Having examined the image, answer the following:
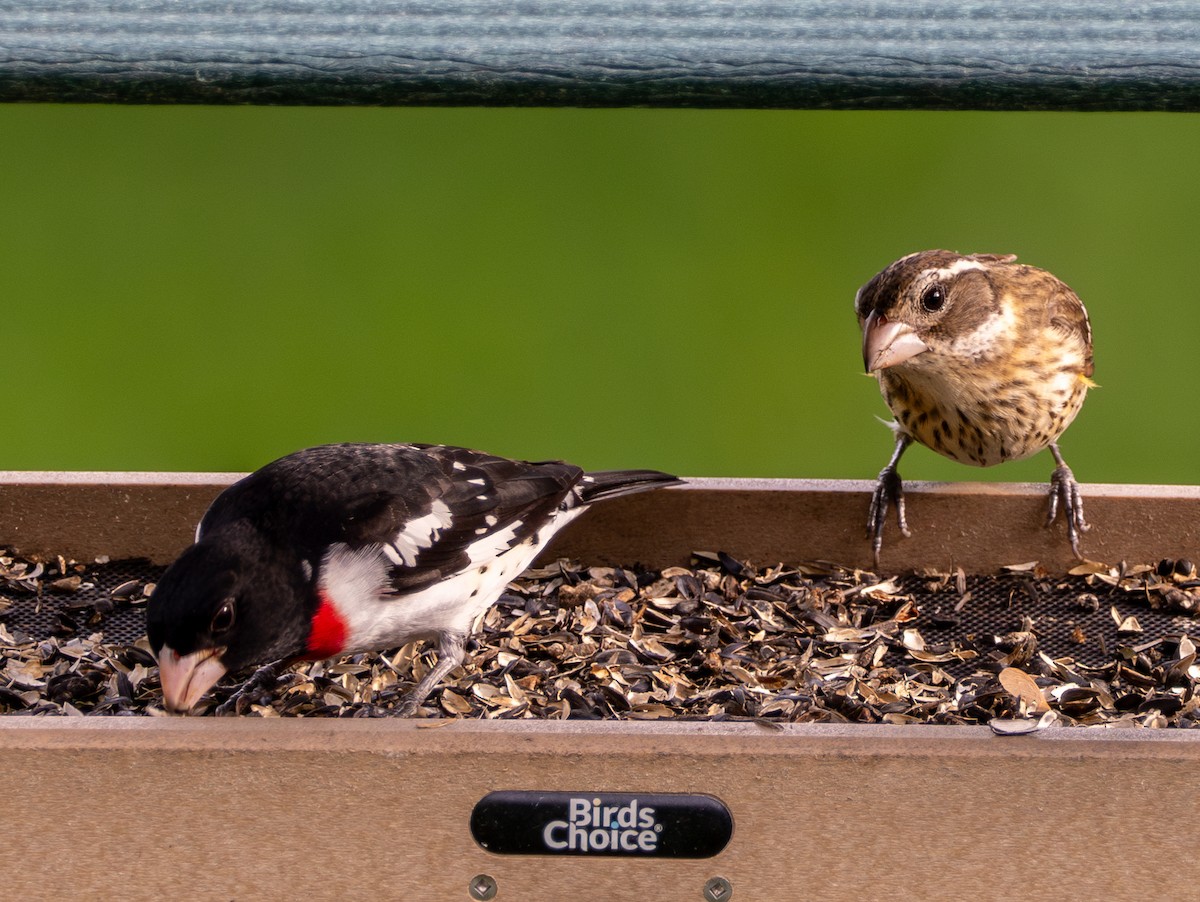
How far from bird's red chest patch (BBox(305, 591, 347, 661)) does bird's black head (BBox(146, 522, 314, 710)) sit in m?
0.02

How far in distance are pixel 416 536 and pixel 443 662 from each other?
24cm

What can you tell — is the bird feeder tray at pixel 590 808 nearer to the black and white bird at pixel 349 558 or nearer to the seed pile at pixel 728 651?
the black and white bird at pixel 349 558

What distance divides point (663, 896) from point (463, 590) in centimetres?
69

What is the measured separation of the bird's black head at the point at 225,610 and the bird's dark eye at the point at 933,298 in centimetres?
134

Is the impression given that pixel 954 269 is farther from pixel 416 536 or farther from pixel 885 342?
pixel 416 536

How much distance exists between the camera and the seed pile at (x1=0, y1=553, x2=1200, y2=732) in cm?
262

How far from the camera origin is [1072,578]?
124 inches

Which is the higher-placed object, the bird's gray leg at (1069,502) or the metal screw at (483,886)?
the bird's gray leg at (1069,502)

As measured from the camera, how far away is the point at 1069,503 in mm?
3145

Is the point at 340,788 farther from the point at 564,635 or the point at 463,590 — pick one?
the point at 564,635

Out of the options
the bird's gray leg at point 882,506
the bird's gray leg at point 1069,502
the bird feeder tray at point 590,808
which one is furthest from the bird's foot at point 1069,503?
the bird feeder tray at point 590,808

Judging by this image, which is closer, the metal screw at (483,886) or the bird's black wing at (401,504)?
the metal screw at (483,886)

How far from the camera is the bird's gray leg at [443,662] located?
8.55ft

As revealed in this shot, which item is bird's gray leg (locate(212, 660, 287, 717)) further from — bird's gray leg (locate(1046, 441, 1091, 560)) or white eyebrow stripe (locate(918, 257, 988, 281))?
bird's gray leg (locate(1046, 441, 1091, 560))
